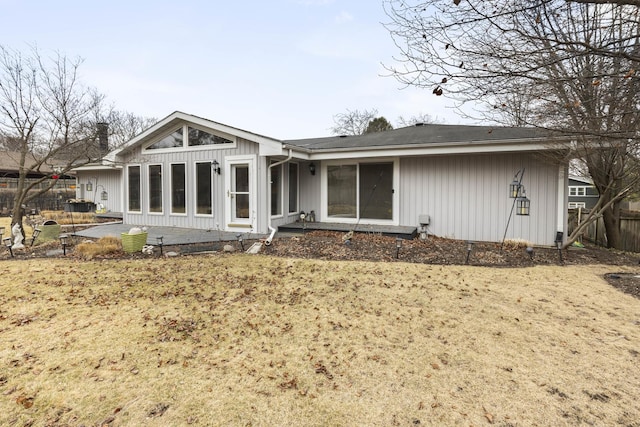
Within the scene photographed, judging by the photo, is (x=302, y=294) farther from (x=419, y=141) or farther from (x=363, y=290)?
(x=419, y=141)

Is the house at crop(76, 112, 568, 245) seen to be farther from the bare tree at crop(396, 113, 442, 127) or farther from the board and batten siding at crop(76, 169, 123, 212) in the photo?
the bare tree at crop(396, 113, 442, 127)

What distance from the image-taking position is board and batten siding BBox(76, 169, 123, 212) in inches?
637

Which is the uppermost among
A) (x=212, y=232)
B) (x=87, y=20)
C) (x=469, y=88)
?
(x=87, y=20)

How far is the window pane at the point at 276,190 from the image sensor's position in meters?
8.98

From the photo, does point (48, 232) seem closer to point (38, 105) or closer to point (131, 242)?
point (38, 105)

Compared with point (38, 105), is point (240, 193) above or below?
below

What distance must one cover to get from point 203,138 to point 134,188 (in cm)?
310

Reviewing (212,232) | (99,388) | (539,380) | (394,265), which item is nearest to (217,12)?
(212,232)

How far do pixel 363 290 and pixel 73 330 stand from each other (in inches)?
128

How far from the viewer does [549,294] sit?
14.8ft

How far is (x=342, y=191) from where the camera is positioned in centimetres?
961

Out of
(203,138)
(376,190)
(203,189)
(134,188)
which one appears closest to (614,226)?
(376,190)

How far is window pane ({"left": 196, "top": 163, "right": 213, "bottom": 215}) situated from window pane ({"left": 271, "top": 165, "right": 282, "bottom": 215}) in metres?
1.77

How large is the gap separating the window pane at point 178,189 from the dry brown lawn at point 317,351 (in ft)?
15.6
